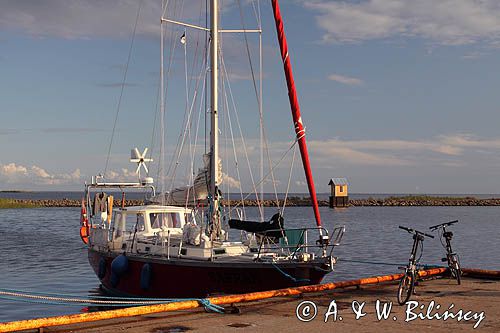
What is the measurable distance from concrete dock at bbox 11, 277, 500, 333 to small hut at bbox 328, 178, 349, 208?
109163 millimetres

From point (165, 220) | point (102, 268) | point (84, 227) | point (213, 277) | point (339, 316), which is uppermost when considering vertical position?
point (165, 220)

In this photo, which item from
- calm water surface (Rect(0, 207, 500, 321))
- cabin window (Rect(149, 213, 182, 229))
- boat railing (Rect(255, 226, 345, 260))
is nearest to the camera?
boat railing (Rect(255, 226, 345, 260))

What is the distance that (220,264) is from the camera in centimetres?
1816

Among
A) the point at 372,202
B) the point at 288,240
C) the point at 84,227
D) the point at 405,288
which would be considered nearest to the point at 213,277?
the point at 288,240

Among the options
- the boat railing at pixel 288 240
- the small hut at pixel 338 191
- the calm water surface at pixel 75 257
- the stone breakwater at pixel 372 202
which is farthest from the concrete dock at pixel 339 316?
the stone breakwater at pixel 372 202

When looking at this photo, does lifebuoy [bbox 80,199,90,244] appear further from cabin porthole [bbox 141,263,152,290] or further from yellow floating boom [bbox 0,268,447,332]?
yellow floating boom [bbox 0,268,447,332]

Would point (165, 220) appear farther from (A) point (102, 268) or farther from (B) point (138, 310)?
(B) point (138, 310)

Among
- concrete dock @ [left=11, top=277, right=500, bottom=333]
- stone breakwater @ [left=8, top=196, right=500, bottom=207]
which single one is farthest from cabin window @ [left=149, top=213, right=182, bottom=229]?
stone breakwater @ [left=8, top=196, right=500, bottom=207]

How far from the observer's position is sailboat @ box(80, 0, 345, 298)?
1788cm

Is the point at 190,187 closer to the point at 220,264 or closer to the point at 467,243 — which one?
the point at 220,264

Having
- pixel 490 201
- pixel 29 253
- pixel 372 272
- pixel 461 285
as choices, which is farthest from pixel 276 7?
pixel 490 201

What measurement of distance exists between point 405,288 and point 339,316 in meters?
2.00

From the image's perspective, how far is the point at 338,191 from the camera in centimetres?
12444

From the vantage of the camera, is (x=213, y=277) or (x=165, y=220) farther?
(x=165, y=220)
